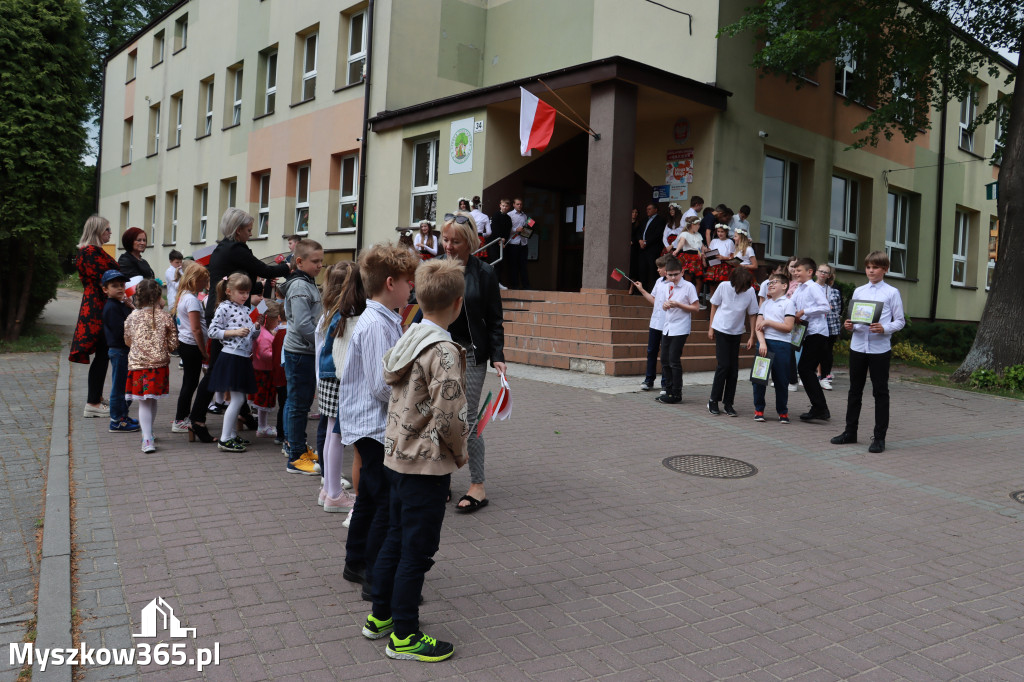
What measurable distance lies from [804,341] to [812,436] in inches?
60.6

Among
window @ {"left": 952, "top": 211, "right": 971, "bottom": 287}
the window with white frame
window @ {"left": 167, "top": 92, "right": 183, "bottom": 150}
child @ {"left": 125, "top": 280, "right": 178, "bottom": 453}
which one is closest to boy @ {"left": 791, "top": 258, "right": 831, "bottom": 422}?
child @ {"left": 125, "top": 280, "right": 178, "bottom": 453}

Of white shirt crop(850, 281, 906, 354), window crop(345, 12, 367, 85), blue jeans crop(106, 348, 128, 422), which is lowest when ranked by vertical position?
blue jeans crop(106, 348, 128, 422)

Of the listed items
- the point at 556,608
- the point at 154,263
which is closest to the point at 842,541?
the point at 556,608

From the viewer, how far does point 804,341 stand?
31.2 feet

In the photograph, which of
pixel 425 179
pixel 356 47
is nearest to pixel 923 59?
pixel 425 179

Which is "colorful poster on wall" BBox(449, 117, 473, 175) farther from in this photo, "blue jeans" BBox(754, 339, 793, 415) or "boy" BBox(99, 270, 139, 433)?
"boy" BBox(99, 270, 139, 433)

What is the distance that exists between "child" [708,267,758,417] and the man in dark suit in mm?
5256

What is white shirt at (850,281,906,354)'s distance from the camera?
754 centimetres

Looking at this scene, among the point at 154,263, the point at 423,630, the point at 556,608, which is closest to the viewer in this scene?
the point at 423,630

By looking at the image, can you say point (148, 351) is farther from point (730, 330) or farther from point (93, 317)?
point (730, 330)

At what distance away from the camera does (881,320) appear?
7.55 meters

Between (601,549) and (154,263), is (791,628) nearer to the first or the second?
(601,549)

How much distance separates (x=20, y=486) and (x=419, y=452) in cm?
394

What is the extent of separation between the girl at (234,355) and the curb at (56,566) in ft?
4.08
